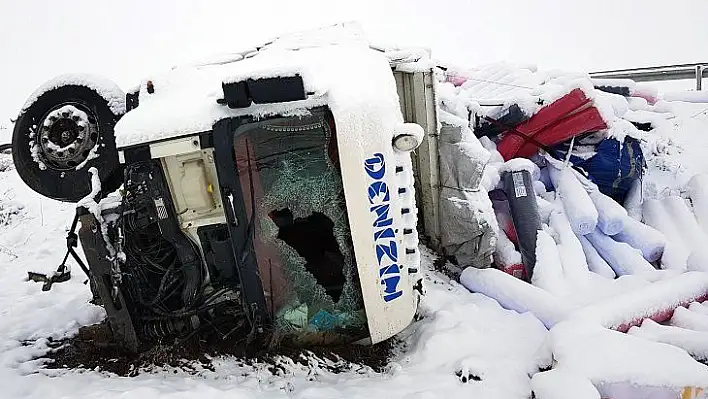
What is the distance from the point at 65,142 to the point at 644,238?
446 cm

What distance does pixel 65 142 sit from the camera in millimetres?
3289

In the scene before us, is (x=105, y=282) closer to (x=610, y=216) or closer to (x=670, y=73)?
(x=610, y=216)

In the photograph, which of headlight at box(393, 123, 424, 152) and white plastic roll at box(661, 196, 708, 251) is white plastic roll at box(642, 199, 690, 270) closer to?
white plastic roll at box(661, 196, 708, 251)

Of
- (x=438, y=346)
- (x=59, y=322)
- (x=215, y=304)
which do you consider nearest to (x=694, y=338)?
(x=438, y=346)

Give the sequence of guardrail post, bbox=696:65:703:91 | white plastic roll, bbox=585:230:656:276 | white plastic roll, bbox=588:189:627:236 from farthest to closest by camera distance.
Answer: guardrail post, bbox=696:65:703:91 < white plastic roll, bbox=588:189:627:236 < white plastic roll, bbox=585:230:656:276

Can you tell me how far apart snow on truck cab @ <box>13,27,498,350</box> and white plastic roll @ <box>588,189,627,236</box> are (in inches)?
90.6

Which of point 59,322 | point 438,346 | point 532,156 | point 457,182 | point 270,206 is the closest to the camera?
point 270,206

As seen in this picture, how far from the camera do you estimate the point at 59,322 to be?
3596 mm

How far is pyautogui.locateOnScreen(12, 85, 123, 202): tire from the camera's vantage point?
3.27 metres

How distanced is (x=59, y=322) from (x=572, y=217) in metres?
4.04

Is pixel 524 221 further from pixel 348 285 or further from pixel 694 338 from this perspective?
pixel 348 285

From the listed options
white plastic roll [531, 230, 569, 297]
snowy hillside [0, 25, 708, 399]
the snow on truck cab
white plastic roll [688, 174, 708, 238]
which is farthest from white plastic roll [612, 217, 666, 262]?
the snow on truck cab

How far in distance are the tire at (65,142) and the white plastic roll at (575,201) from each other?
3586mm

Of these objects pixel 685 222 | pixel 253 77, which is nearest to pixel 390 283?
pixel 253 77
